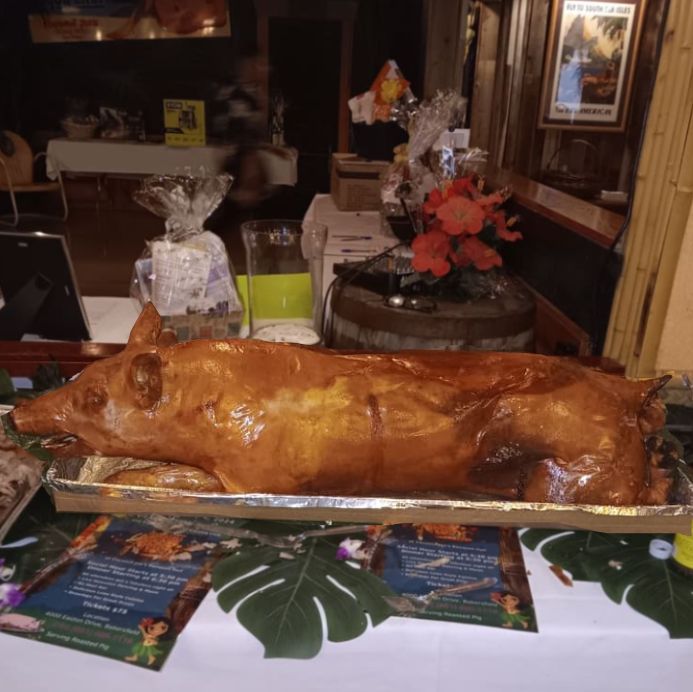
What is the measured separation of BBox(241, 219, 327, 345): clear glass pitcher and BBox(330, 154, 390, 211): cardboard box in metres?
1.42

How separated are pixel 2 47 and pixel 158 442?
3111 millimetres

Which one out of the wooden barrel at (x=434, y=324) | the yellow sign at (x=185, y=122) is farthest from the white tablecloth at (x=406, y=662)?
the yellow sign at (x=185, y=122)

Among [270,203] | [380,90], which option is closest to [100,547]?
[380,90]

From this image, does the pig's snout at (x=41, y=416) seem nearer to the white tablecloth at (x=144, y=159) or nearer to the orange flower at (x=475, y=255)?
the orange flower at (x=475, y=255)

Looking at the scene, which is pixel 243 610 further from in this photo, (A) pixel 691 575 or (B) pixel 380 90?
(B) pixel 380 90

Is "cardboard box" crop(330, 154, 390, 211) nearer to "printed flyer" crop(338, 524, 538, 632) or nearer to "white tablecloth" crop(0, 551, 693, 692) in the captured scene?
"printed flyer" crop(338, 524, 538, 632)

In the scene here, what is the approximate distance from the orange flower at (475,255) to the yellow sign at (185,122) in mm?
2233

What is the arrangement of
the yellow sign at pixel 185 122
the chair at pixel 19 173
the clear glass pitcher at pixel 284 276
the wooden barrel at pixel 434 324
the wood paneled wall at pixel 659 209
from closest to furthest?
the wood paneled wall at pixel 659 209
the wooden barrel at pixel 434 324
the clear glass pitcher at pixel 284 276
the yellow sign at pixel 185 122
the chair at pixel 19 173

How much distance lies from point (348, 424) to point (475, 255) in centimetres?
60

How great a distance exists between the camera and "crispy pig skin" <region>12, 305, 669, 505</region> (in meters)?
0.73

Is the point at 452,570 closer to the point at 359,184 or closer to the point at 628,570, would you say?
the point at 628,570

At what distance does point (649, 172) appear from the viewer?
1063mm

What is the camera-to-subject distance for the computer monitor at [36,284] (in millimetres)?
1211

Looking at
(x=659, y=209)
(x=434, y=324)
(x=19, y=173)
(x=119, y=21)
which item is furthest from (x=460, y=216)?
(x=19, y=173)
